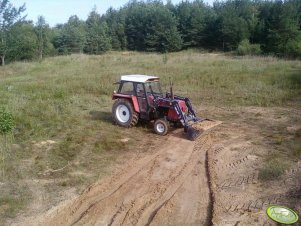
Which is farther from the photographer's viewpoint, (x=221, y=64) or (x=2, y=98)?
(x=221, y=64)

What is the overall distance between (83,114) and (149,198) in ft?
23.6

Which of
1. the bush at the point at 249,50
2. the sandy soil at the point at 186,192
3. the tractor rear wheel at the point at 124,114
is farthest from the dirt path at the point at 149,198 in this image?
the bush at the point at 249,50

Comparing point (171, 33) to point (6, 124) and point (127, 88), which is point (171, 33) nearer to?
point (127, 88)

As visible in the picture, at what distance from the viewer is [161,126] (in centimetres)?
1064

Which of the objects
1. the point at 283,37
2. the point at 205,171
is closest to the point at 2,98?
the point at 205,171

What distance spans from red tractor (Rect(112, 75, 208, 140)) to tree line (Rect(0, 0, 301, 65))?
76.5 ft

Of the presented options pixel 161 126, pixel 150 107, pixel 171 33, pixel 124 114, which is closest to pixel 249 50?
pixel 171 33

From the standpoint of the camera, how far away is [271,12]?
4647 cm

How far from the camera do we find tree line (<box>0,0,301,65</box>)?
36.7m

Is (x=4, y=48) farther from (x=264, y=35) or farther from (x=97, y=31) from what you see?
(x=264, y=35)

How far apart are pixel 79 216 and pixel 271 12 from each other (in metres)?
45.4

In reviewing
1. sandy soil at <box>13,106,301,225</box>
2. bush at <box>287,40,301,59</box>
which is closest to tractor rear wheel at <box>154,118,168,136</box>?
sandy soil at <box>13,106,301,225</box>

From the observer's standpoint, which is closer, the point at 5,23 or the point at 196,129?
the point at 196,129

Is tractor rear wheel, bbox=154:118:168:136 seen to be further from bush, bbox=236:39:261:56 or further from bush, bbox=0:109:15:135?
bush, bbox=236:39:261:56
